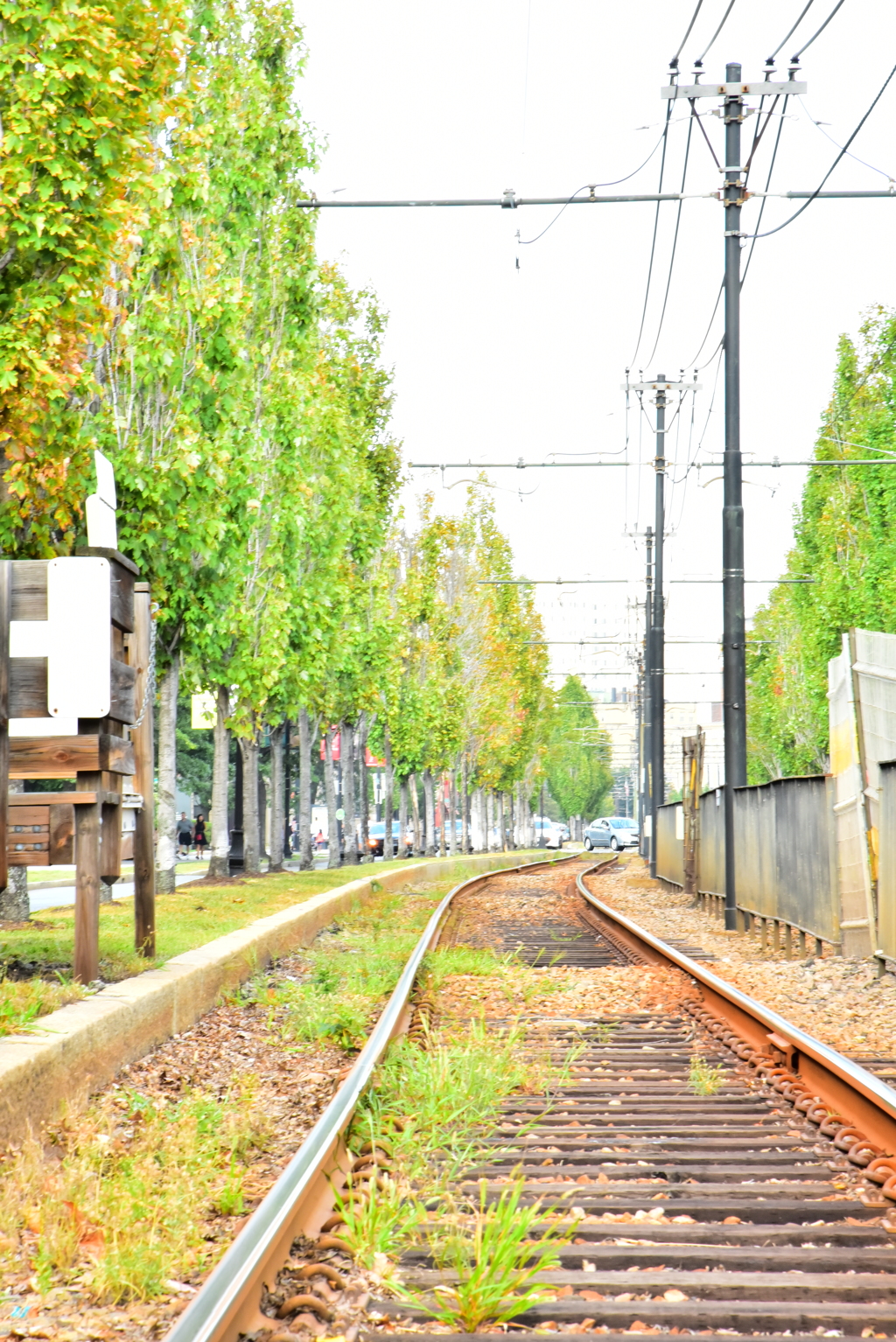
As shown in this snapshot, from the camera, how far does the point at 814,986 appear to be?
36.2ft

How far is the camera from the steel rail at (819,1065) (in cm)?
539

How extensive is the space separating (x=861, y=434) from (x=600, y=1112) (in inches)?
1481

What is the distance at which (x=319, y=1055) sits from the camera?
25.9 ft

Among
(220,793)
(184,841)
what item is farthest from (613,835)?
(220,793)

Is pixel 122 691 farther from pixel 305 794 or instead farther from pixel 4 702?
pixel 305 794

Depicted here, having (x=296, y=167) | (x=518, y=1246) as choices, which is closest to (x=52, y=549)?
(x=518, y=1246)

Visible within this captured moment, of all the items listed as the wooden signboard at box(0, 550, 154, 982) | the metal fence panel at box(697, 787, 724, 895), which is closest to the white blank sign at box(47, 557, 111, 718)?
the wooden signboard at box(0, 550, 154, 982)

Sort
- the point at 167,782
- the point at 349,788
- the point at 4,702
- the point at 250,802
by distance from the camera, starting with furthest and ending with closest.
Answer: the point at 349,788 < the point at 250,802 < the point at 167,782 < the point at 4,702

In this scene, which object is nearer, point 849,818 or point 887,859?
point 887,859

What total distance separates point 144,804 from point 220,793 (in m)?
13.7

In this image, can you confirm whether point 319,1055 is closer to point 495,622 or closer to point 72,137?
point 72,137

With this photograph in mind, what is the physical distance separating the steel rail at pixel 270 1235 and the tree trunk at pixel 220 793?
644 inches

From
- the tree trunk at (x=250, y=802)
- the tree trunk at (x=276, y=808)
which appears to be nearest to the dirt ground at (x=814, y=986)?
the tree trunk at (x=250, y=802)

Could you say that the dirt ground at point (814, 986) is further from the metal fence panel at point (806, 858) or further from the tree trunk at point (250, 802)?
the tree trunk at point (250, 802)
